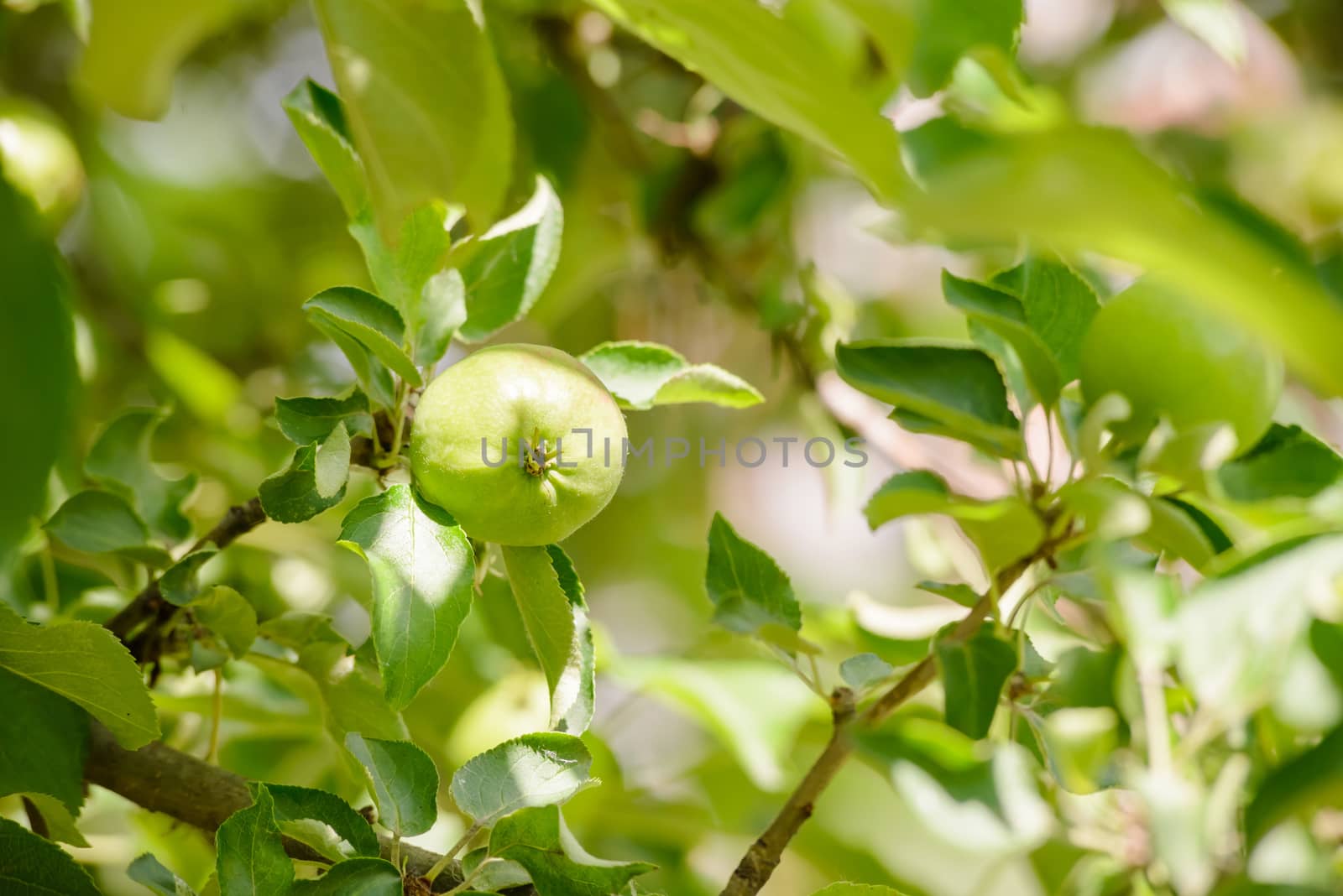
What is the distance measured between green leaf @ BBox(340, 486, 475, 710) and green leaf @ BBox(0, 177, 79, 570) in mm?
110

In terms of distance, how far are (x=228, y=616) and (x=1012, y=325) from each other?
335 millimetres

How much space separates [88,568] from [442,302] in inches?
12.4

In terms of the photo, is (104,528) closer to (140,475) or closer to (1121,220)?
(140,475)

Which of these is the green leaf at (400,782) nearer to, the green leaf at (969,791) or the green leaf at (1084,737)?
the green leaf at (969,791)

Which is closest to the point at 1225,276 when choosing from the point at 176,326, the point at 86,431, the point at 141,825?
the point at 141,825

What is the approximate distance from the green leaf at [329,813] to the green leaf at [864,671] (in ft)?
0.64

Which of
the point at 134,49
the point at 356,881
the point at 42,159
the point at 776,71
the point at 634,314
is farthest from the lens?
the point at 634,314

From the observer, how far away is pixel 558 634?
0.44m

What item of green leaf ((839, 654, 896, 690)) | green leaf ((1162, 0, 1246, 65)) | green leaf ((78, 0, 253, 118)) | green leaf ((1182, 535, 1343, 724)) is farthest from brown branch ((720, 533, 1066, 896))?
green leaf ((78, 0, 253, 118))

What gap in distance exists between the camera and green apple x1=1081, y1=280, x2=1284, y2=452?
15.7 inches

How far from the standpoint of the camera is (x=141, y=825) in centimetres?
68

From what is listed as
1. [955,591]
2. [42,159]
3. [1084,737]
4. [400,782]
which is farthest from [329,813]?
[42,159]

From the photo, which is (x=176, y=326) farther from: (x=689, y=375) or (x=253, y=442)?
(x=689, y=375)

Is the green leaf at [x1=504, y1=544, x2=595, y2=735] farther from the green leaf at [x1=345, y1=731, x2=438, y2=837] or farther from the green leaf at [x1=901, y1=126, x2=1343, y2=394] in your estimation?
the green leaf at [x1=901, y1=126, x2=1343, y2=394]
